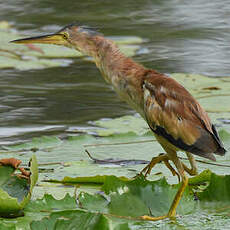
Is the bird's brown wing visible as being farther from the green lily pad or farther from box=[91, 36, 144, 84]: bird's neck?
the green lily pad

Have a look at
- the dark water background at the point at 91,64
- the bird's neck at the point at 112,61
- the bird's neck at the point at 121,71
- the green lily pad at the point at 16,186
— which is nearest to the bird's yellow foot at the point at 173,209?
the green lily pad at the point at 16,186

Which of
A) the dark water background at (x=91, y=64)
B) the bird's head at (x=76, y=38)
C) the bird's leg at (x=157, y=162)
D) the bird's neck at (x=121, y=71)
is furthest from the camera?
the dark water background at (x=91, y=64)

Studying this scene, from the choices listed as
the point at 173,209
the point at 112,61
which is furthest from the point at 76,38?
the point at 173,209

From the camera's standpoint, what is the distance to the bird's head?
4059mm

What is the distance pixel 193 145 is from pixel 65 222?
1026mm

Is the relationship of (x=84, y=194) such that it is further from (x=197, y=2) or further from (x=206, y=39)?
(x=197, y=2)

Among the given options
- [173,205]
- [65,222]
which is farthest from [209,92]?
[65,222]

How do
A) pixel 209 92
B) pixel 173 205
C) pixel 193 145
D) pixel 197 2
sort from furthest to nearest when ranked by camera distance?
pixel 197 2 → pixel 209 92 → pixel 193 145 → pixel 173 205

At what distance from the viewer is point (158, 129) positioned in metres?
3.56

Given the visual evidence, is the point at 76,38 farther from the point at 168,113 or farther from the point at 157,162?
the point at 157,162

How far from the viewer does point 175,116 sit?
11.7 ft

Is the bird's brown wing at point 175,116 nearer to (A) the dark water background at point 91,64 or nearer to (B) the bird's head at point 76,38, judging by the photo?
(B) the bird's head at point 76,38

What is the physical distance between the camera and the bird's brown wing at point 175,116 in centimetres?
348

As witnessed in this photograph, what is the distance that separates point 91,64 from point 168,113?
390 cm
